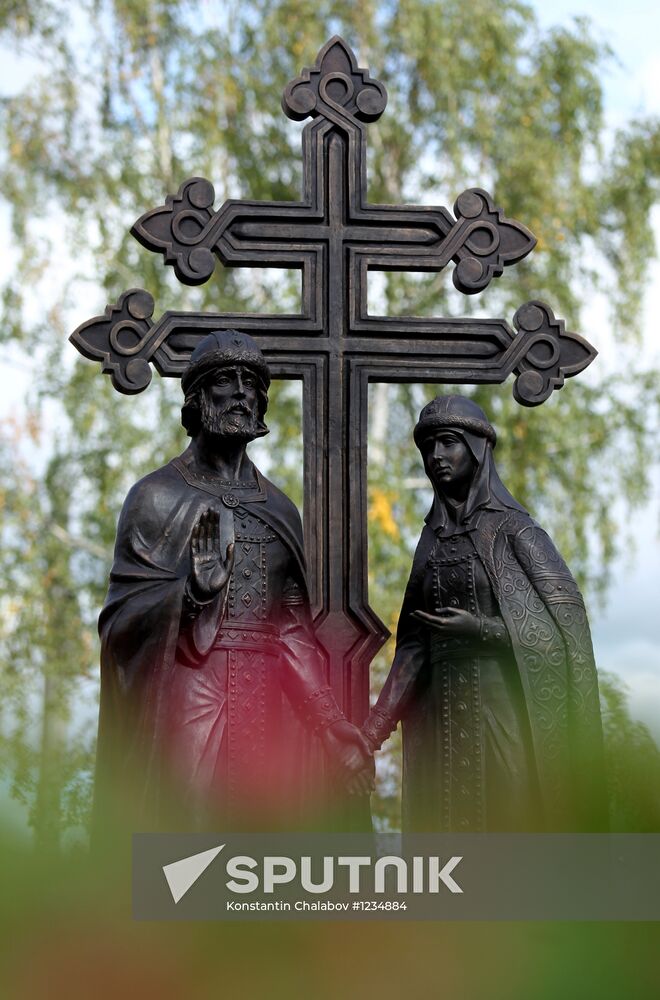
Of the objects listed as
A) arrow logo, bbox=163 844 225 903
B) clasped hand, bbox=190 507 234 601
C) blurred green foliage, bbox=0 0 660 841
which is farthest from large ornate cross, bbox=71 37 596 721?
blurred green foliage, bbox=0 0 660 841

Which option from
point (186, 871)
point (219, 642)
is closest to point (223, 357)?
point (219, 642)

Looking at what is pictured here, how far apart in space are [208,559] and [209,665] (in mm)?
421

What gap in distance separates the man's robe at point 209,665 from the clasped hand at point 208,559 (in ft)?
0.13

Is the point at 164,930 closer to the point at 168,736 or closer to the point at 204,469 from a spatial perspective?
the point at 168,736

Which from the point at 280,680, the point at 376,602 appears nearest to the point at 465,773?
the point at 280,680

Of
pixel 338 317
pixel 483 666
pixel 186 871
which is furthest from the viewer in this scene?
pixel 338 317

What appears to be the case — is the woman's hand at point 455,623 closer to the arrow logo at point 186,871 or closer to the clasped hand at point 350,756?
the clasped hand at point 350,756

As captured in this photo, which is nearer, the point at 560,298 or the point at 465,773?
the point at 465,773

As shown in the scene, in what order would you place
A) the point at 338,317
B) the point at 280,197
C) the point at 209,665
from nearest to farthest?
the point at 209,665 → the point at 338,317 → the point at 280,197

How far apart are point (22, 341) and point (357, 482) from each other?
984 cm

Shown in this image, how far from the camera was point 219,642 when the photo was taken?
602 cm

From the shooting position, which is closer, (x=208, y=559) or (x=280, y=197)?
(x=208, y=559)

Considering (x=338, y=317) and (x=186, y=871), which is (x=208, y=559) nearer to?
(x=186, y=871)

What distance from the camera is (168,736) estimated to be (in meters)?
5.79
